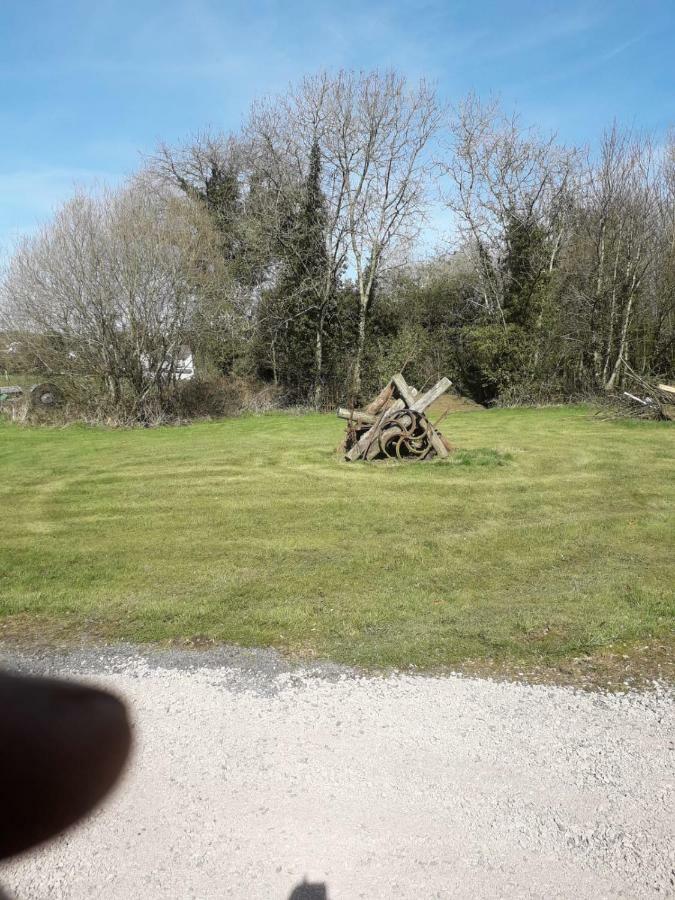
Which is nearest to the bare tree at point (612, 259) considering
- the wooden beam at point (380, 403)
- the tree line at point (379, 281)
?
the tree line at point (379, 281)

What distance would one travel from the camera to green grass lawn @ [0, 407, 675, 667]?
13.4 feet

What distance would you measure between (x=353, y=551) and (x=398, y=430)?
14.5ft

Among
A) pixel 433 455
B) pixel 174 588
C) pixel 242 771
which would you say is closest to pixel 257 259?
pixel 433 455

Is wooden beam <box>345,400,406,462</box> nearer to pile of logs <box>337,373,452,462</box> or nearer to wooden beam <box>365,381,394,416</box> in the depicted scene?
pile of logs <box>337,373,452,462</box>

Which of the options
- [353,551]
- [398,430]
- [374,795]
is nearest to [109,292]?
[398,430]

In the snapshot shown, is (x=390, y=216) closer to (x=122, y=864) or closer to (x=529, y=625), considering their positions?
(x=529, y=625)

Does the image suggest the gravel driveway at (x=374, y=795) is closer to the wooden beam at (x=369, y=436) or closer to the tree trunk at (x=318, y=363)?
the wooden beam at (x=369, y=436)

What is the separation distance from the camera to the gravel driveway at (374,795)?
7.02 ft

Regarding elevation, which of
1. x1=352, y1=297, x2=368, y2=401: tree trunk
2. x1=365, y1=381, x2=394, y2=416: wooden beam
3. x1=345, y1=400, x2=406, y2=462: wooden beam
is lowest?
x1=345, y1=400, x2=406, y2=462: wooden beam

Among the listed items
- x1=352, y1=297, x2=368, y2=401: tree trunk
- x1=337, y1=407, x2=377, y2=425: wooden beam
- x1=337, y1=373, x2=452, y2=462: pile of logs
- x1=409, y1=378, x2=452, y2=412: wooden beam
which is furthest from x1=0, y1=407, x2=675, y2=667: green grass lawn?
x1=352, y1=297, x2=368, y2=401: tree trunk

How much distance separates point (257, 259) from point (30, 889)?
21600 millimetres

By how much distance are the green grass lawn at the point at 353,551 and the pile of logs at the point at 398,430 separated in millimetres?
445

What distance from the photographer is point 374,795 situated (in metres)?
2.52

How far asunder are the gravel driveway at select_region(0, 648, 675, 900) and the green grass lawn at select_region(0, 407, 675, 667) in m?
0.53
